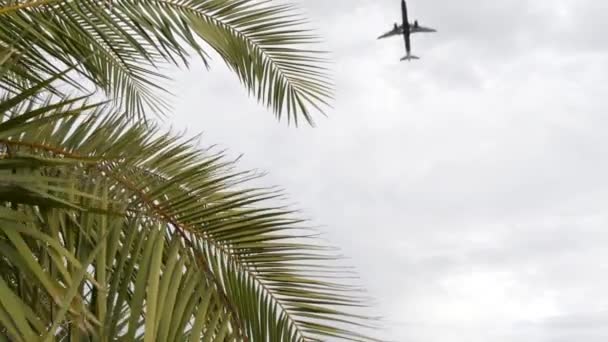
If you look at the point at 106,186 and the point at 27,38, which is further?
the point at 27,38

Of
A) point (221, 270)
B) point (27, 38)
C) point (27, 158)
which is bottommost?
point (221, 270)

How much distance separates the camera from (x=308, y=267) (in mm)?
2447

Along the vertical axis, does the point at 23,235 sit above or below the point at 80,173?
below

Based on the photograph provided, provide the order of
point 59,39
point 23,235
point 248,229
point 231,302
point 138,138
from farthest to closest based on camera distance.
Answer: point 59,39, point 138,138, point 248,229, point 231,302, point 23,235

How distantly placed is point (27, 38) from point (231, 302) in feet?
3.92

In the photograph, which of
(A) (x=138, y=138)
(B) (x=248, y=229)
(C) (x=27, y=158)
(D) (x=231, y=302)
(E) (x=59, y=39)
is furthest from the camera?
(E) (x=59, y=39)

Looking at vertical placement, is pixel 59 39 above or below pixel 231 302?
above

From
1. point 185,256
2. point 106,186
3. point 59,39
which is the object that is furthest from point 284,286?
point 59,39

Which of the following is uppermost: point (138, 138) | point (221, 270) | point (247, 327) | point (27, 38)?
point (27, 38)

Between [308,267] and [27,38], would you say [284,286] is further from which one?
[27,38]

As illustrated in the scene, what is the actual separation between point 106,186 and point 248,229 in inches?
16.3

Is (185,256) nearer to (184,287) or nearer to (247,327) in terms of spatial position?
(184,287)

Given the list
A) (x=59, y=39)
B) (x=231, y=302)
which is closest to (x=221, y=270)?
(x=231, y=302)

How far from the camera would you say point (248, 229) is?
2.47 meters
